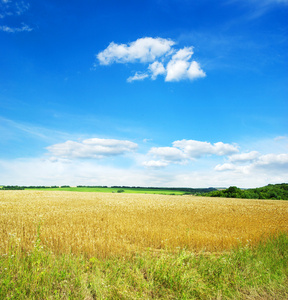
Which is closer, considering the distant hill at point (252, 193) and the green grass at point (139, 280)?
the green grass at point (139, 280)

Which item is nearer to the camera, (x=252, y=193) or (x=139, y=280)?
(x=139, y=280)

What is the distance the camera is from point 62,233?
8.60 metres

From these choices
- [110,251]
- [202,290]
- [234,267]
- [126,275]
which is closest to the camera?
[202,290]

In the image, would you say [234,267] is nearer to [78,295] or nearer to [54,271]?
[78,295]

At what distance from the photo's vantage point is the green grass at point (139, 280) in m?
4.76

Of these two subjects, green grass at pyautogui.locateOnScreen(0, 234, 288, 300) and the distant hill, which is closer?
green grass at pyautogui.locateOnScreen(0, 234, 288, 300)

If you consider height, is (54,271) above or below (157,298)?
above

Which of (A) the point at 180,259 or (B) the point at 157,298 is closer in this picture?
(B) the point at 157,298

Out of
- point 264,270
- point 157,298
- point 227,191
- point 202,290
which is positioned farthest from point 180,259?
point 227,191

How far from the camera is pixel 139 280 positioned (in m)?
5.20

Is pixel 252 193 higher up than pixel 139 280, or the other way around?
pixel 252 193

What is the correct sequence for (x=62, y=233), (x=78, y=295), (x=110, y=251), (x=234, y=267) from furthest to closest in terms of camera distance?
(x=62, y=233)
(x=110, y=251)
(x=234, y=267)
(x=78, y=295)

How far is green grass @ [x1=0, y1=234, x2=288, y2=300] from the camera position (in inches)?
187

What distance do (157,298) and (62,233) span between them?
5.04m
